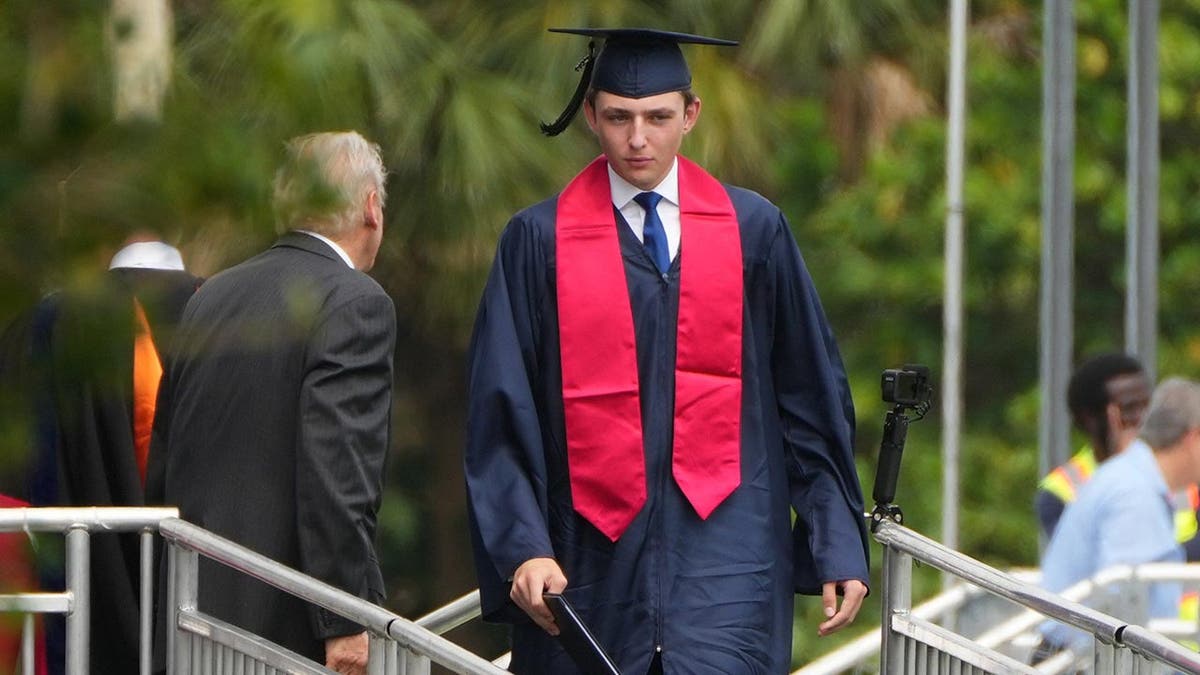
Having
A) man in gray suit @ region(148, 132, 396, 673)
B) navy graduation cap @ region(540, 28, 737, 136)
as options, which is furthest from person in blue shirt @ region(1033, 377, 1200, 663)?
man in gray suit @ region(148, 132, 396, 673)

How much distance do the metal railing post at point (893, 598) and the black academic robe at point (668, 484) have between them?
50mm

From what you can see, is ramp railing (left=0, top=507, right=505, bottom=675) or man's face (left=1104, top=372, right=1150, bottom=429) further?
man's face (left=1104, top=372, right=1150, bottom=429)

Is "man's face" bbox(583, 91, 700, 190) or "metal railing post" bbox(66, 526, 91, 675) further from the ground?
"man's face" bbox(583, 91, 700, 190)

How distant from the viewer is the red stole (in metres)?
3.68

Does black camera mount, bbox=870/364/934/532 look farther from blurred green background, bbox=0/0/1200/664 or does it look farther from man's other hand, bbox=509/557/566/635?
blurred green background, bbox=0/0/1200/664

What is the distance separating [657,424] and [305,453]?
1.91 ft

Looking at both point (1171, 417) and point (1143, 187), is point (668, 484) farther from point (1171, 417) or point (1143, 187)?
point (1143, 187)

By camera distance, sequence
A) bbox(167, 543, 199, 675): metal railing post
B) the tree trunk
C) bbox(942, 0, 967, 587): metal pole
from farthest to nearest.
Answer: bbox(942, 0, 967, 587): metal pole
bbox(167, 543, 199, 675): metal railing post
the tree trunk

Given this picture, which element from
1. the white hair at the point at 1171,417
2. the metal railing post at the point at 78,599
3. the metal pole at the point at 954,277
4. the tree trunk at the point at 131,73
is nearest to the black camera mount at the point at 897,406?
the metal railing post at the point at 78,599

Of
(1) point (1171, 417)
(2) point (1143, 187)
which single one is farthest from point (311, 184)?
(2) point (1143, 187)

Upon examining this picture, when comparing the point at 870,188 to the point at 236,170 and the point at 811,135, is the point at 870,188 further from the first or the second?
the point at 236,170

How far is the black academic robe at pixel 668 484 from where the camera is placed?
144 inches

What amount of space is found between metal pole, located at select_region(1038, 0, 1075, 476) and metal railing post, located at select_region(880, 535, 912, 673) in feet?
25.9

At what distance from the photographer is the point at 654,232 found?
12.5 ft
